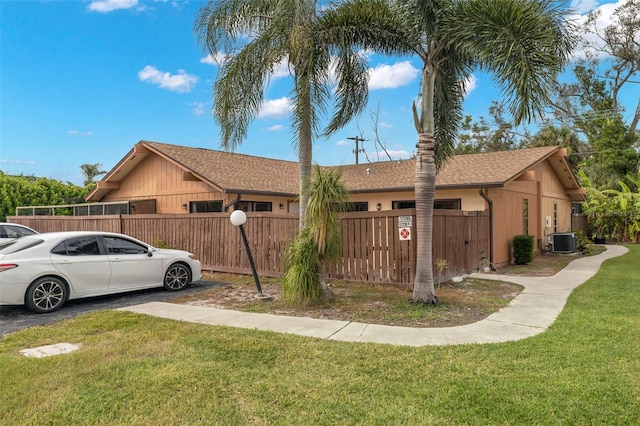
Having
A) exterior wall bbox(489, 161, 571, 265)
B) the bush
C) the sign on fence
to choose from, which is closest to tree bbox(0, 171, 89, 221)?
the sign on fence

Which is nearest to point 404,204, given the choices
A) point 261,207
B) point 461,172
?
point 461,172

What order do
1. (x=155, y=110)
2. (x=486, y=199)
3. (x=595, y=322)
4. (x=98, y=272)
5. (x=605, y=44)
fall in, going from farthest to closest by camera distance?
(x=605, y=44) < (x=155, y=110) < (x=486, y=199) < (x=98, y=272) < (x=595, y=322)

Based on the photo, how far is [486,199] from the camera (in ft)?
44.2

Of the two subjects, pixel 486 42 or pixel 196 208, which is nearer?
pixel 486 42

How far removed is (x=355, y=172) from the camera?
65.3ft

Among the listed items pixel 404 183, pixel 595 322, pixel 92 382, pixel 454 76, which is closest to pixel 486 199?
pixel 404 183

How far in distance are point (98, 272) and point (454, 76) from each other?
8.48 meters

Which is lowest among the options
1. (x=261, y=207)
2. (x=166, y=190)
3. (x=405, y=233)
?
(x=405, y=233)

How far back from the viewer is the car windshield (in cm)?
769

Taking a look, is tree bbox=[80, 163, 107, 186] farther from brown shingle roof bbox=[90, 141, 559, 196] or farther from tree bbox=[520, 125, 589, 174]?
tree bbox=[520, 125, 589, 174]

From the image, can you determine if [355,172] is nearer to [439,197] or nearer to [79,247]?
[439,197]

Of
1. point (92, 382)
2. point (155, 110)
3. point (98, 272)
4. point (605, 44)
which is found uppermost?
point (605, 44)

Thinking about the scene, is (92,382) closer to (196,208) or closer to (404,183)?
(196,208)

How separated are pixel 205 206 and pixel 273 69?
299 inches
